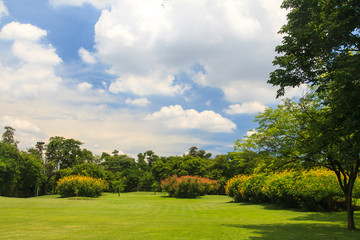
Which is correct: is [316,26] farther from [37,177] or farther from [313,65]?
[37,177]

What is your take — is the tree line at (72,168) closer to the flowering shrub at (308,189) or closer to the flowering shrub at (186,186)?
the flowering shrub at (186,186)

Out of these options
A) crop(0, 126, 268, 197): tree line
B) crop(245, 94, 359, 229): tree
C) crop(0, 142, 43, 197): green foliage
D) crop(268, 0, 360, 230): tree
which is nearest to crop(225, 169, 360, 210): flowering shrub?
crop(245, 94, 359, 229): tree

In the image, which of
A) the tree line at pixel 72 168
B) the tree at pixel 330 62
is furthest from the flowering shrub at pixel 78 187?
the tree at pixel 330 62

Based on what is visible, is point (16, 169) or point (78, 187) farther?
point (16, 169)

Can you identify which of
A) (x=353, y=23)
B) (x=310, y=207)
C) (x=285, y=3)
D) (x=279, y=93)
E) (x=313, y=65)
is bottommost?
(x=310, y=207)

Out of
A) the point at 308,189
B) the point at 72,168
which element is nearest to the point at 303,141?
the point at 308,189

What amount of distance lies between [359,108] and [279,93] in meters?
3.16

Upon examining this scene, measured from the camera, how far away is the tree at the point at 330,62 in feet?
25.3

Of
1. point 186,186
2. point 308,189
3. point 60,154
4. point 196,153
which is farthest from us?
point 196,153

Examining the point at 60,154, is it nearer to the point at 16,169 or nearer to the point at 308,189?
the point at 16,169

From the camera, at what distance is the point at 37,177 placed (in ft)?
177

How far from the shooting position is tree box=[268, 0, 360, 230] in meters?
7.71

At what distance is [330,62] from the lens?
8.77m

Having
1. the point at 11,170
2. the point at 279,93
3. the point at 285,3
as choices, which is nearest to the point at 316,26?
the point at 285,3
